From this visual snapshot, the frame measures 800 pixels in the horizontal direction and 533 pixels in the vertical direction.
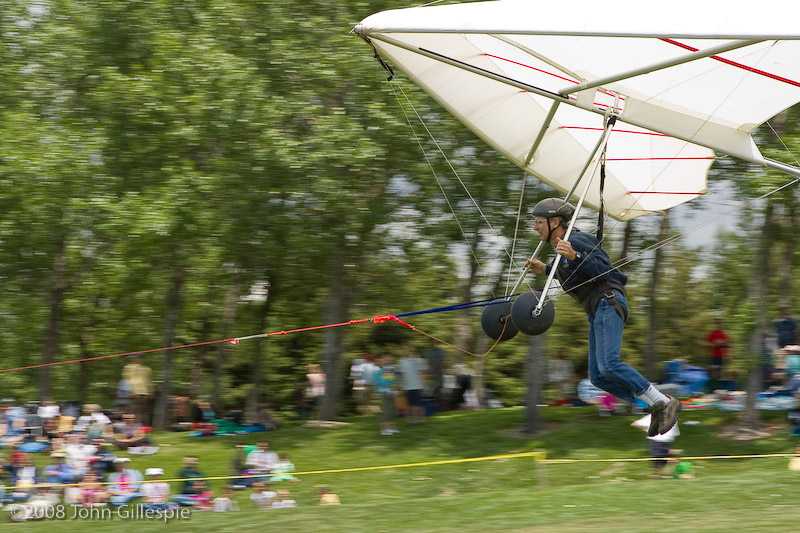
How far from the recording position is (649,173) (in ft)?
34.2

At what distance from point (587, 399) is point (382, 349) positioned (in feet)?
36.1

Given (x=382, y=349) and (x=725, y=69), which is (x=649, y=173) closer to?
(x=725, y=69)

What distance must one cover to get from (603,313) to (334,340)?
1098 centimetres

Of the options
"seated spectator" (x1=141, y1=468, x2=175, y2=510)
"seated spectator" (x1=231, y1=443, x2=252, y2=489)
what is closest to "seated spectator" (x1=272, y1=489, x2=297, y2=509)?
"seated spectator" (x1=231, y1=443, x2=252, y2=489)

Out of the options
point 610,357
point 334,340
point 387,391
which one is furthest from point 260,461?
point 610,357

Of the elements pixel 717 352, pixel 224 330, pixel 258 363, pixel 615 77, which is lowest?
pixel 258 363

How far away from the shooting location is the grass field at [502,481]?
821 centimetres

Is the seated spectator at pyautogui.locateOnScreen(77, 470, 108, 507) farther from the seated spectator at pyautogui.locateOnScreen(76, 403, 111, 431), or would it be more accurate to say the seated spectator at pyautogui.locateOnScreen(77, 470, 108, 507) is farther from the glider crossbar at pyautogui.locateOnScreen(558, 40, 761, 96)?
the glider crossbar at pyautogui.locateOnScreen(558, 40, 761, 96)

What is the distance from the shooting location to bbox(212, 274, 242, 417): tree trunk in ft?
71.3

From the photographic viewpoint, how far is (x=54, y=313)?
20.1 m

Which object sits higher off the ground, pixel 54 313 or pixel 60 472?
pixel 60 472

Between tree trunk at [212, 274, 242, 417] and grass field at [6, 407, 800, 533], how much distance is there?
4319mm

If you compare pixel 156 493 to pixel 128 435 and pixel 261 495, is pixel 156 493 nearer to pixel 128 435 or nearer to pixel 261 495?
pixel 261 495

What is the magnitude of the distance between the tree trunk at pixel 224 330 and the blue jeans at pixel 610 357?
44.6ft
